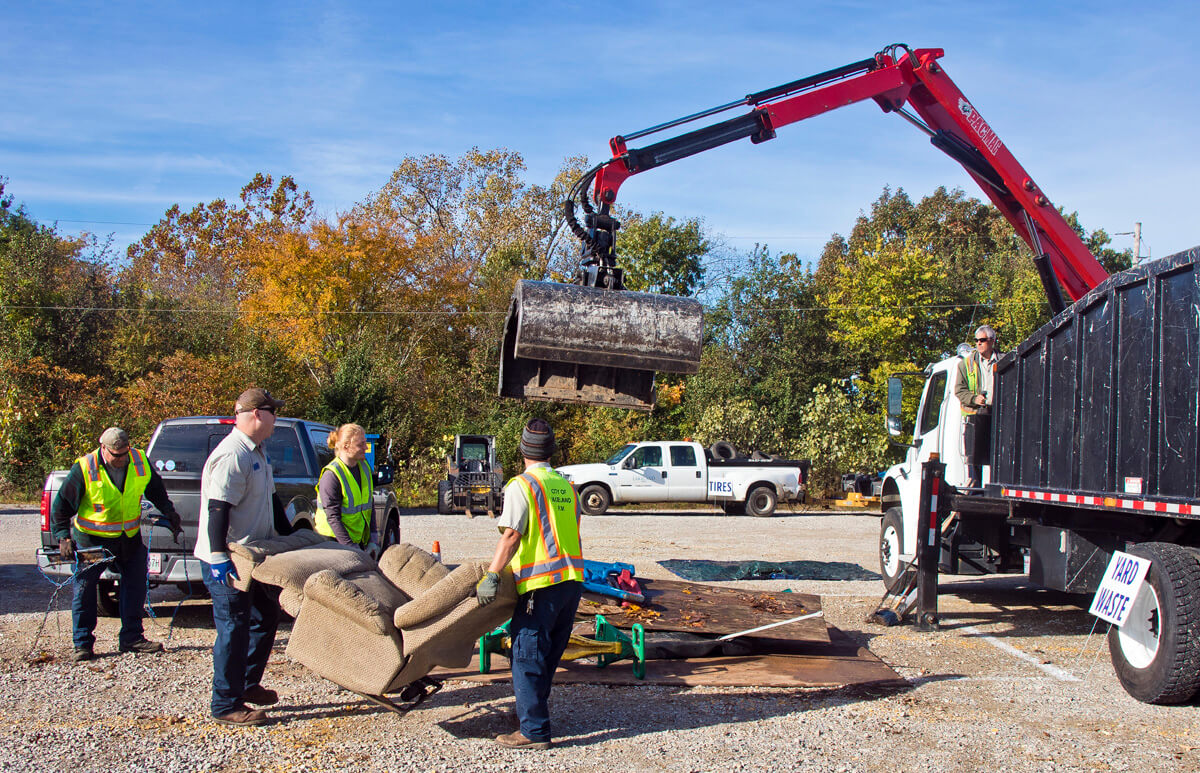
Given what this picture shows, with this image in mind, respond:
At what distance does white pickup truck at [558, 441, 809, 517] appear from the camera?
2120 centimetres

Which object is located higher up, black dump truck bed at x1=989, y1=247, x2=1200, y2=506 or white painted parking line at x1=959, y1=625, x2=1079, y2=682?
black dump truck bed at x1=989, y1=247, x2=1200, y2=506

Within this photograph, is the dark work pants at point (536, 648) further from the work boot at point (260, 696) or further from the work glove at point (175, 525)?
the work glove at point (175, 525)

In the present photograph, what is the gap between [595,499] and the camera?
2108 cm

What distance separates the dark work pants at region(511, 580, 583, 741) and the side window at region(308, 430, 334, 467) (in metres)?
4.78

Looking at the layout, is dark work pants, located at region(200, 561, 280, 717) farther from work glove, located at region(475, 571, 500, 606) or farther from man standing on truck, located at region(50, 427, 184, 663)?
man standing on truck, located at region(50, 427, 184, 663)

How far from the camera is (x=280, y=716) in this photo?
214 inches

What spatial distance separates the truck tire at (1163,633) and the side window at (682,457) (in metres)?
15.2

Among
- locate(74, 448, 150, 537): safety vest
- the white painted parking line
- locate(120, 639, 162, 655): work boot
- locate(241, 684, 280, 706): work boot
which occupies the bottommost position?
locate(120, 639, 162, 655): work boot

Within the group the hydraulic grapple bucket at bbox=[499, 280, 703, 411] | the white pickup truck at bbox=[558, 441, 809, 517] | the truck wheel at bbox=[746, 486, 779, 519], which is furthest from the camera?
the truck wheel at bbox=[746, 486, 779, 519]

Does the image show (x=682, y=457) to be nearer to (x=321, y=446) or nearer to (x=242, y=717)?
(x=321, y=446)

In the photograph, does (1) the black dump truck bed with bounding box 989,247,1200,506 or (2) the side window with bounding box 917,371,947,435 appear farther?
(2) the side window with bounding box 917,371,947,435

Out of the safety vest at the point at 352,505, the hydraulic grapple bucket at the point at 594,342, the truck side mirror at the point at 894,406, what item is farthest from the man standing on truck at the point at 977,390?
the safety vest at the point at 352,505

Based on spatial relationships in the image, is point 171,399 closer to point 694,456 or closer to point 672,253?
point 694,456

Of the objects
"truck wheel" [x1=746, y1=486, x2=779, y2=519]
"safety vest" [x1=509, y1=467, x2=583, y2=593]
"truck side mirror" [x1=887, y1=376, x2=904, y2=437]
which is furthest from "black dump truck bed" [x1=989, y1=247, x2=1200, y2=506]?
"truck wheel" [x1=746, y1=486, x2=779, y2=519]
